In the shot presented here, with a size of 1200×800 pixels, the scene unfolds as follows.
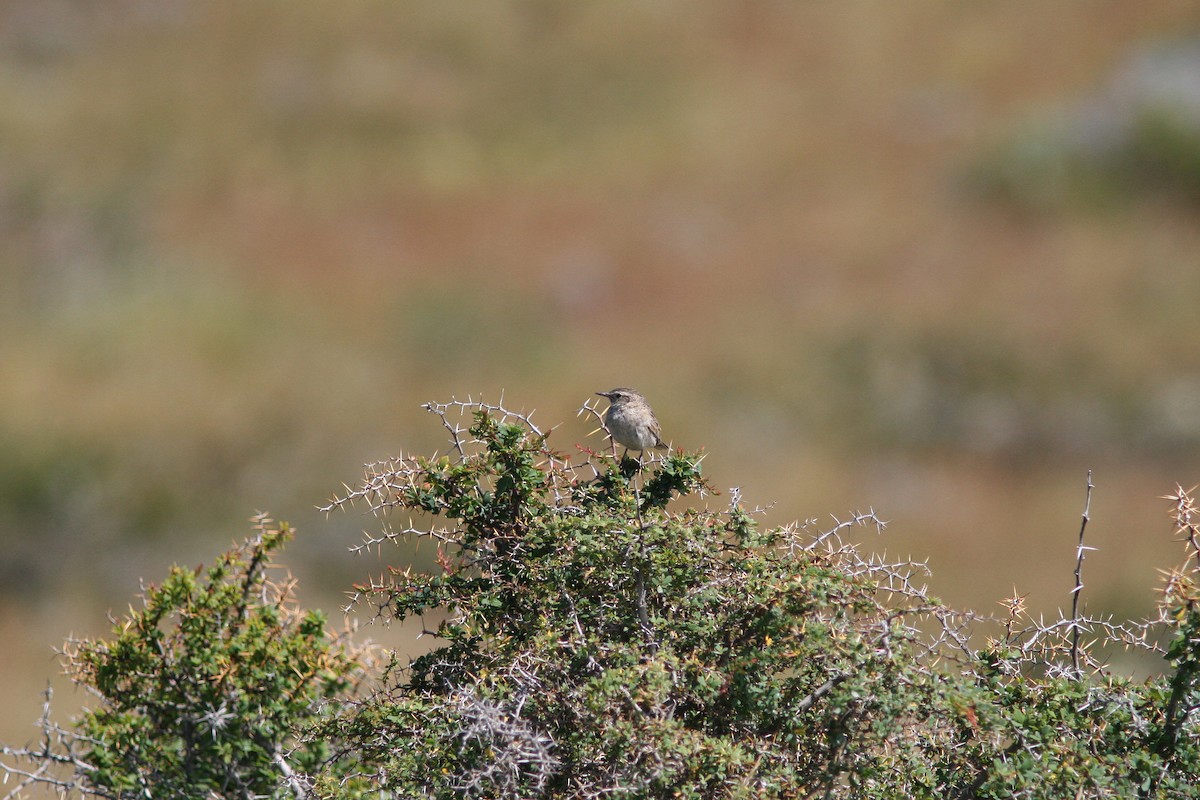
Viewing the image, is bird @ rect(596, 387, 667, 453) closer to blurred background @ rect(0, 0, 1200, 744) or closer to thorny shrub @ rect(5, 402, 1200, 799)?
thorny shrub @ rect(5, 402, 1200, 799)

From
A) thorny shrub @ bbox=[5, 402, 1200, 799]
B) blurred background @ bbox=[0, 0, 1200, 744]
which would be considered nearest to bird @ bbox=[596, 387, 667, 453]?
thorny shrub @ bbox=[5, 402, 1200, 799]

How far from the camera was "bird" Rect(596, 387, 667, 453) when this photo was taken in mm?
8117

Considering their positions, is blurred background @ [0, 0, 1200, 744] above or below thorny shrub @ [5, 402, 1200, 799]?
above

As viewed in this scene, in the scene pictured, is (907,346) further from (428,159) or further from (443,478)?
(443,478)

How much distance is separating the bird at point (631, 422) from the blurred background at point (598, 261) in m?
15.2

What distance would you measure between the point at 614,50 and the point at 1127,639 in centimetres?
A: 3458

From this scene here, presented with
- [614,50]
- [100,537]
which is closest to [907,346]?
[614,50]

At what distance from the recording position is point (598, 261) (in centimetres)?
3453

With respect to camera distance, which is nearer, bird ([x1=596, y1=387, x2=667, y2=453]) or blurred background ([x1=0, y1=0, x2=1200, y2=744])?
bird ([x1=596, y1=387, x2=667, y2=453])

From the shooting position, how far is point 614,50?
124 feet

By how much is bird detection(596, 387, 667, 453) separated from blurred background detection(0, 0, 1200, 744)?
15242 millimetres

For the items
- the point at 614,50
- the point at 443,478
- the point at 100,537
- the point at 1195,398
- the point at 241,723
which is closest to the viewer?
the point at 241,723

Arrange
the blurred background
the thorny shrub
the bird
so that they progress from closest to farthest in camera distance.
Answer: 1. the thorny shrub
2. the bird
3. the blurred background

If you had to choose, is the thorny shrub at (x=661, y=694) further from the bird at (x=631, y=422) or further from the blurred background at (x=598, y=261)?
the blurred background at (x=598, y=261)
